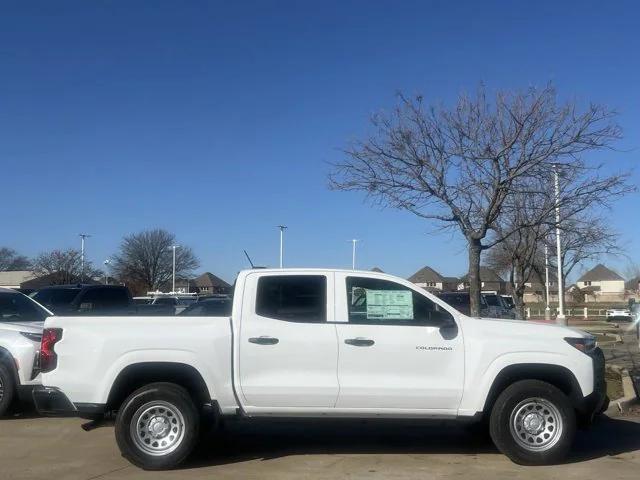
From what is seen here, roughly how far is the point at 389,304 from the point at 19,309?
6.63 meters

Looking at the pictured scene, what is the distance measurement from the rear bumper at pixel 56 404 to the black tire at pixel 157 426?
301 millimetres

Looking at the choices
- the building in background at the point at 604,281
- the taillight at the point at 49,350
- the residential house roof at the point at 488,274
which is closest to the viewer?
the taillight at the point at 49,350

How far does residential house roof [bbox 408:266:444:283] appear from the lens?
97675 mm

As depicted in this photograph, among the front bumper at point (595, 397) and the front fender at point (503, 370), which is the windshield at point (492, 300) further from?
the front fender at point (503, 370)

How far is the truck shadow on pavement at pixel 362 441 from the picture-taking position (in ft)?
24.0

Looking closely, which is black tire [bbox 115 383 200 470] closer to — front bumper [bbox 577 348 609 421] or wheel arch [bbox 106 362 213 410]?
wheel arch [bbox 106 362 213 410]

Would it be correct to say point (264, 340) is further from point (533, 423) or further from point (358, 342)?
point (533, 423)

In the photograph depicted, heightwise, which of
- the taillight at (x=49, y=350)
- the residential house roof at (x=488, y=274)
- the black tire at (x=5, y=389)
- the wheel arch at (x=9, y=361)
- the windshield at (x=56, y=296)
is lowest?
the black tire at (x=5, y=389)

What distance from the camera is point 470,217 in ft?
42.7

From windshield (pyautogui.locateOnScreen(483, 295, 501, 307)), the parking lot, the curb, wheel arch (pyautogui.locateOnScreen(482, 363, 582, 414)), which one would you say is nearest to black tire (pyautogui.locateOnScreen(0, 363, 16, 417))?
the parking lot

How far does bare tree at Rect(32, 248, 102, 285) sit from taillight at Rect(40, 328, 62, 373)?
5435 cm

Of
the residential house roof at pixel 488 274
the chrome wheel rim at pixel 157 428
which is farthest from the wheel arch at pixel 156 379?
the residential house roof at pixel 488 274

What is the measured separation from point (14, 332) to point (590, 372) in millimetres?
7434

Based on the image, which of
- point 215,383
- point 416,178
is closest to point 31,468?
point 215,383
